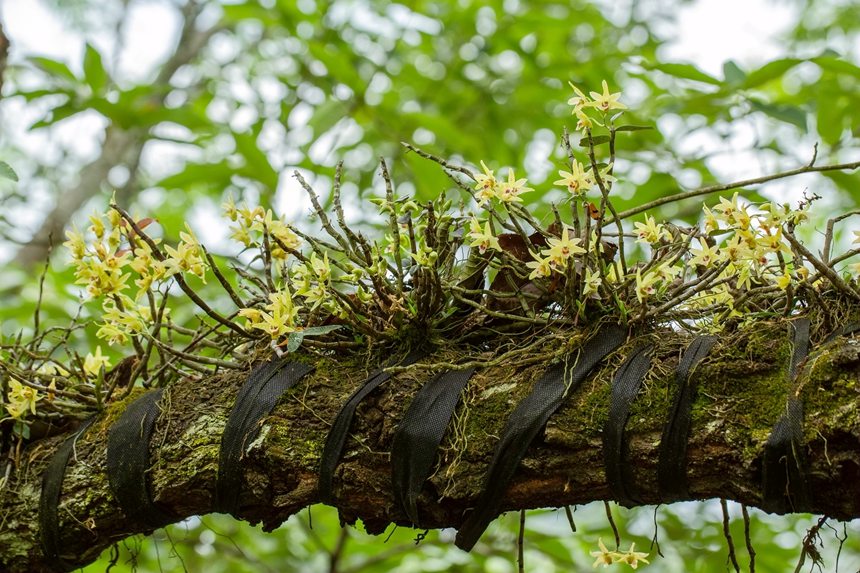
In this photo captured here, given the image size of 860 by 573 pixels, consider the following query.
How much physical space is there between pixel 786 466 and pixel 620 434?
0.21 m

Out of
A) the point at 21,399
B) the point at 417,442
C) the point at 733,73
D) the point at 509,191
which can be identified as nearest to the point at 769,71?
the point at 733,73

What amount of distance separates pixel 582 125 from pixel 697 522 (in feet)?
5.62

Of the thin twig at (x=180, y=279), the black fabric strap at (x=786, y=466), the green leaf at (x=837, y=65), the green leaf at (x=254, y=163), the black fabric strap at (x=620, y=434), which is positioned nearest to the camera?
the black fabric strap at (x=786, y=466)

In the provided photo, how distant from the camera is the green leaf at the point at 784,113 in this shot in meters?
1.99

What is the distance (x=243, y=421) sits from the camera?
1301 millimetres

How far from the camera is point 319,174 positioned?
2.50 metres

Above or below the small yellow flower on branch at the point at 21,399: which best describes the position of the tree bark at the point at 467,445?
below

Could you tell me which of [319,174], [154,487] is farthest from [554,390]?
[319,174]

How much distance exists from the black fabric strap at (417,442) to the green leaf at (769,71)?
49.7 inches

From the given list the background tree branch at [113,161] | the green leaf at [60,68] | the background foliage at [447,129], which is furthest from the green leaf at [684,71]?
the background tree branch at [113,161]

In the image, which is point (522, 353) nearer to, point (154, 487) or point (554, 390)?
point (554, 390)

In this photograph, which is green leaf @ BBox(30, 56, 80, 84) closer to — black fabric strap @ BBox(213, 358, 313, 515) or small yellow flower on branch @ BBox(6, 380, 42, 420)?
small yellow flower on branch @ BBox(6, 380, 42, 420)

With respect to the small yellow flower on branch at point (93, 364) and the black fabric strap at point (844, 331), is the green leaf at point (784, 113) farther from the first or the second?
the small yellow flower on branch at point (93, 364)

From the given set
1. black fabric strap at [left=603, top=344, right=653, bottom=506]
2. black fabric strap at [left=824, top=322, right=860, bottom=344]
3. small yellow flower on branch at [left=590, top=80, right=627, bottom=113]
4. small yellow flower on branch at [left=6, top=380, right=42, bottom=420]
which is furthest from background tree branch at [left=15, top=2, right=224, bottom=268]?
black fabric strap at [left=824, top=322, right=860, bottom=344]
